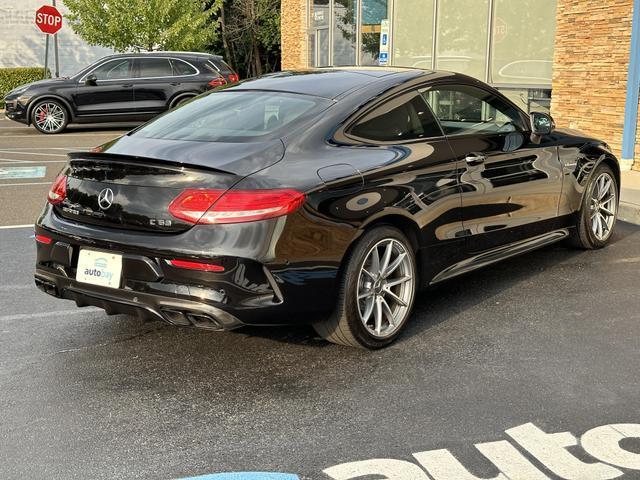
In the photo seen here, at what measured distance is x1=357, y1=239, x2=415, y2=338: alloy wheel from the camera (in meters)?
4.58

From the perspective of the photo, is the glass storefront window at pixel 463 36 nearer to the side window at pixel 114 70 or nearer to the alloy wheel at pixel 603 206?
the side window at pixel 114 70

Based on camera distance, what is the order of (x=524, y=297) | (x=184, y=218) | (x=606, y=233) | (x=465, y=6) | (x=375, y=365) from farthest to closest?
(x=465, y=6) → (x=606, y=233) → (x=524, y=297) → (x=375, y=365) → (x=184, y=218)

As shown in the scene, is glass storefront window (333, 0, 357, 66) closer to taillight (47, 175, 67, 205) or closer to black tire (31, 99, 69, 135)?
black tire (31, 99, 69, 135)

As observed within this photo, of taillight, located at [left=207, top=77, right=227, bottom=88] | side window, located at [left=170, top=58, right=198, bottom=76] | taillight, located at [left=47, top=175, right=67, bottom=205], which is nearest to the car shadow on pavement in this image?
taillight, located at [left=47, top=175, right=67, bottom=205]

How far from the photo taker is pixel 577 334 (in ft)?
16.2

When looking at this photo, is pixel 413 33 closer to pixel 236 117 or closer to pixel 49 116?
pixel 49 116

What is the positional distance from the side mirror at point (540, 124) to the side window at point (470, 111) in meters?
0.11

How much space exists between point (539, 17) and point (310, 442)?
37.6 ft

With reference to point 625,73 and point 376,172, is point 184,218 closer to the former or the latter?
point 376,172

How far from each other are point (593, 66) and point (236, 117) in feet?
28.6

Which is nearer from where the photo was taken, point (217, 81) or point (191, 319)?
point (191, 319)

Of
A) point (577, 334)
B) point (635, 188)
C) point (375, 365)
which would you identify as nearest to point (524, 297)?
point (577, 334)

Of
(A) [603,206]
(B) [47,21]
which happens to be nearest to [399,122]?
(A) [603,206]

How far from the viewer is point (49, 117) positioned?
18344 millimetres
